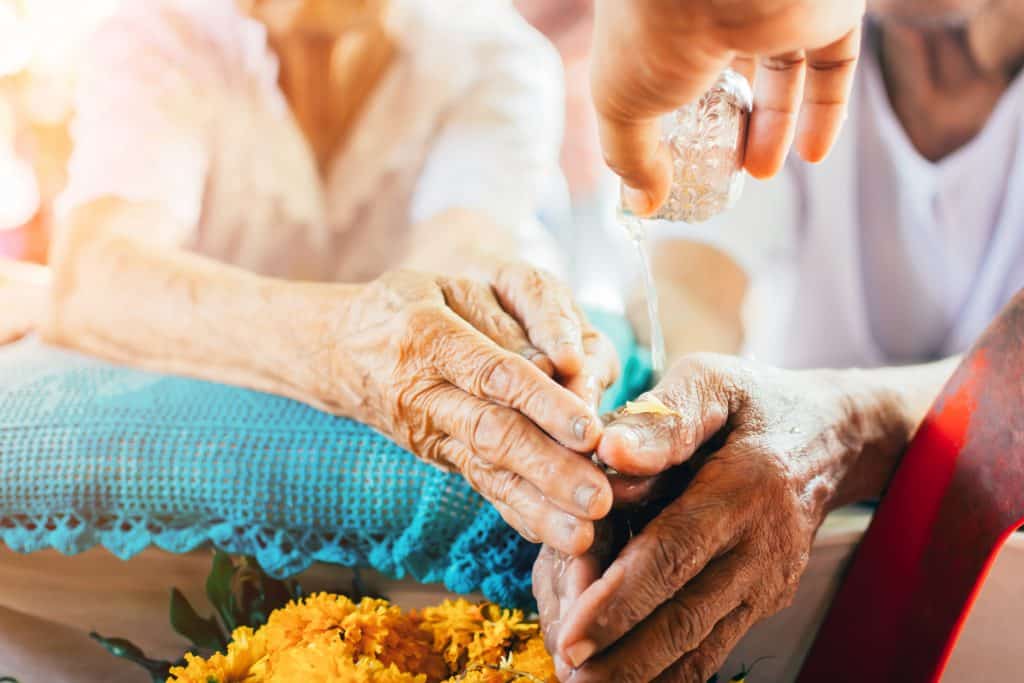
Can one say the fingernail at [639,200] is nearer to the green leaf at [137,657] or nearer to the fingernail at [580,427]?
the fingernail at [580,427]

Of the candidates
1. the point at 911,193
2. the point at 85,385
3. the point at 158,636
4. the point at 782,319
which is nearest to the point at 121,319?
the point at 85,385

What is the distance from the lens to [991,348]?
723mm

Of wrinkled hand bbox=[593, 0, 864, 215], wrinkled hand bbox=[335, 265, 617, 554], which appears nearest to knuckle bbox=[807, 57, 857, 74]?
wrinkled hand bbox=[593, 0, 864, 215]

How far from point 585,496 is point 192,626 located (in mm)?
398

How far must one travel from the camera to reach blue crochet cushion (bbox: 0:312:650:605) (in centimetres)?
77

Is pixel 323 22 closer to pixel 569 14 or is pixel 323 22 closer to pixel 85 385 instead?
pixel 85 385

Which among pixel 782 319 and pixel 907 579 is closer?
pixel 907 579

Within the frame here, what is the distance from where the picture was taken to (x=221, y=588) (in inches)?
30.2

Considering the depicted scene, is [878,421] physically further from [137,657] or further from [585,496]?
[137,657]

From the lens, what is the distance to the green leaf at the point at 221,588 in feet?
2.50

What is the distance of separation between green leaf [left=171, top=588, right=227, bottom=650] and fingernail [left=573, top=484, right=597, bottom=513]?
1.24 feet

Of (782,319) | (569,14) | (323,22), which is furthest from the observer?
(569,14)

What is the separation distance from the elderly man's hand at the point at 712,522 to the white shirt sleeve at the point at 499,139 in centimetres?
44

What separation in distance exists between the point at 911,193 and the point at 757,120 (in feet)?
2.22
